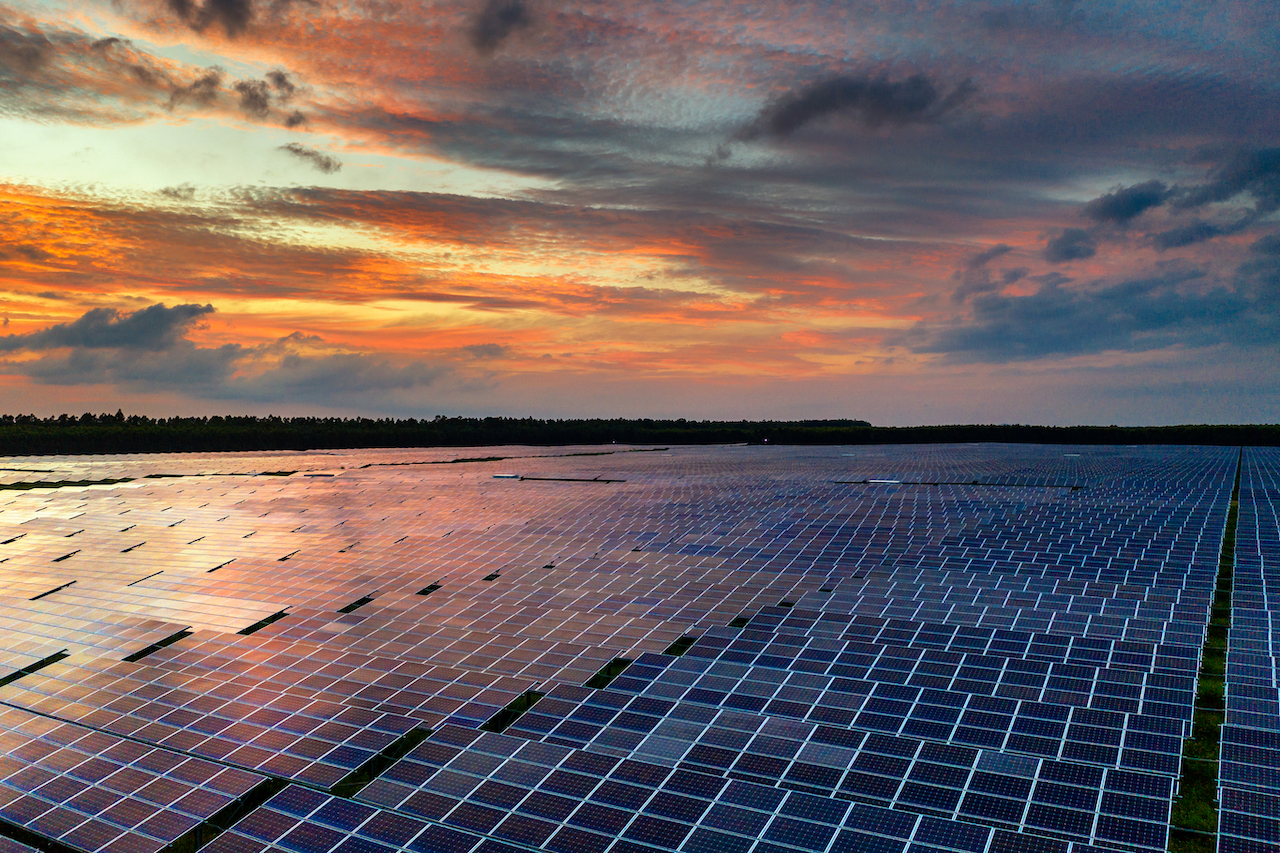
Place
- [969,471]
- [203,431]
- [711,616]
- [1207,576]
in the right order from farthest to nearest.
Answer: [203,431] → [969,471] → [1207,576] → [711,616]

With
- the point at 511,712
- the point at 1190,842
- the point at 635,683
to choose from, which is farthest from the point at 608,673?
the point at 1190,842

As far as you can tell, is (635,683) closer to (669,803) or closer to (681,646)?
(681,646)

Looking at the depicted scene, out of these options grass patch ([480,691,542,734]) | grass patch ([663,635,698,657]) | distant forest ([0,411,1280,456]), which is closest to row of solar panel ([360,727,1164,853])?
grass patch ([480,691,542,734])

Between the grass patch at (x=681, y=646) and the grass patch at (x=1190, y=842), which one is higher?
the grass patch at (x=681, y=646)

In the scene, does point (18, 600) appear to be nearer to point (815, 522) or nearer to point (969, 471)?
point (815, 522)

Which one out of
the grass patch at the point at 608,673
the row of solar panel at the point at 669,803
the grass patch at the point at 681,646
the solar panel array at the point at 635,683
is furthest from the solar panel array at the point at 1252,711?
the grass patch at the point at 608,673

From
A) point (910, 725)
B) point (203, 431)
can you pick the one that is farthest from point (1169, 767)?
point (203, 431)

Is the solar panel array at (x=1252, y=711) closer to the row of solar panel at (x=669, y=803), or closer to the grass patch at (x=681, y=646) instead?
the row of solar panel at (x=669, y=803)
